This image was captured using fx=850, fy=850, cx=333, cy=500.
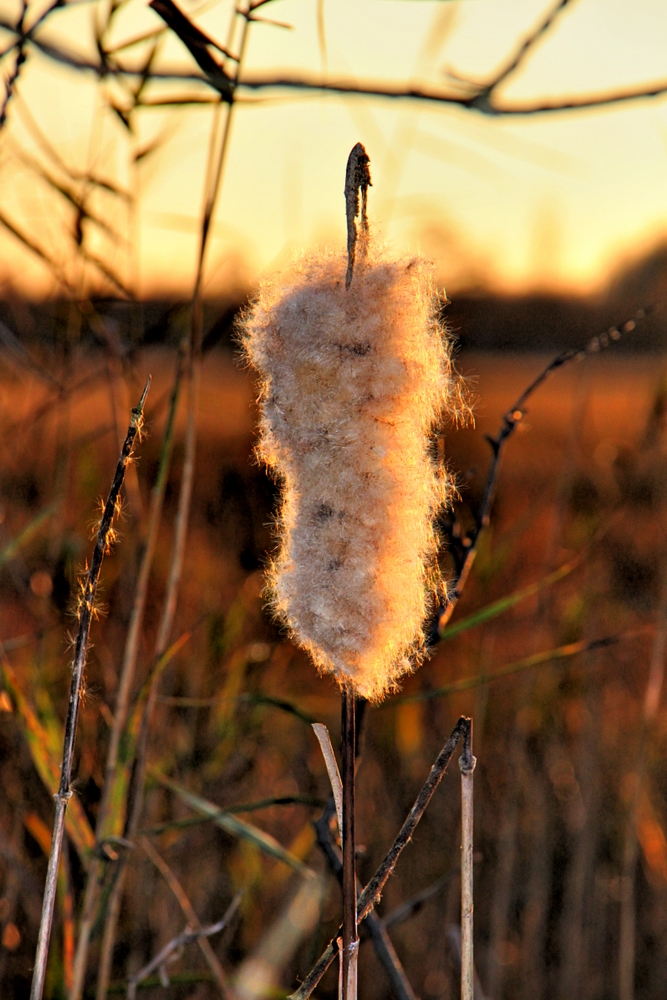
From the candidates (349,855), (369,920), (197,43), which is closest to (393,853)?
(349,855)

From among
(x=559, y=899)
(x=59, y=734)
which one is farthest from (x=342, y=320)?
(x=559, y=899)

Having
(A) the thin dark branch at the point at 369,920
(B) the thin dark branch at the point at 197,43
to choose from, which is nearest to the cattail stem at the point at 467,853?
(A) the thin dark branch at the point at 369,920

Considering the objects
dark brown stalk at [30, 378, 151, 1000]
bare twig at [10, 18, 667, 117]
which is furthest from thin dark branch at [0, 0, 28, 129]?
dark brown stalk at [30, 378, 151, 1000]

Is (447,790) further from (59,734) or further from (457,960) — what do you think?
(59,734)

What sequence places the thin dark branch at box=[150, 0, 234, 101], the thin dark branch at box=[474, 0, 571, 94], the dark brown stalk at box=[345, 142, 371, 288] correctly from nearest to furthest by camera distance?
the dark brown stalk at box=[345, 142, 371, 288], the thin dark branch at box=[150, 0, 234, 101], the thin dark branch at box=[474, 0, 571, 94]

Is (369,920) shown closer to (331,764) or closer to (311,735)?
(331,764)

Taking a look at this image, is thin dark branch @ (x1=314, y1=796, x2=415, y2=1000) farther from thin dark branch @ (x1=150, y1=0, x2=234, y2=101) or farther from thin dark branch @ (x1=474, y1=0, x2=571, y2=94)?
thin dark branch @ (x1=474, y1=0, x2=571, y2=94)
